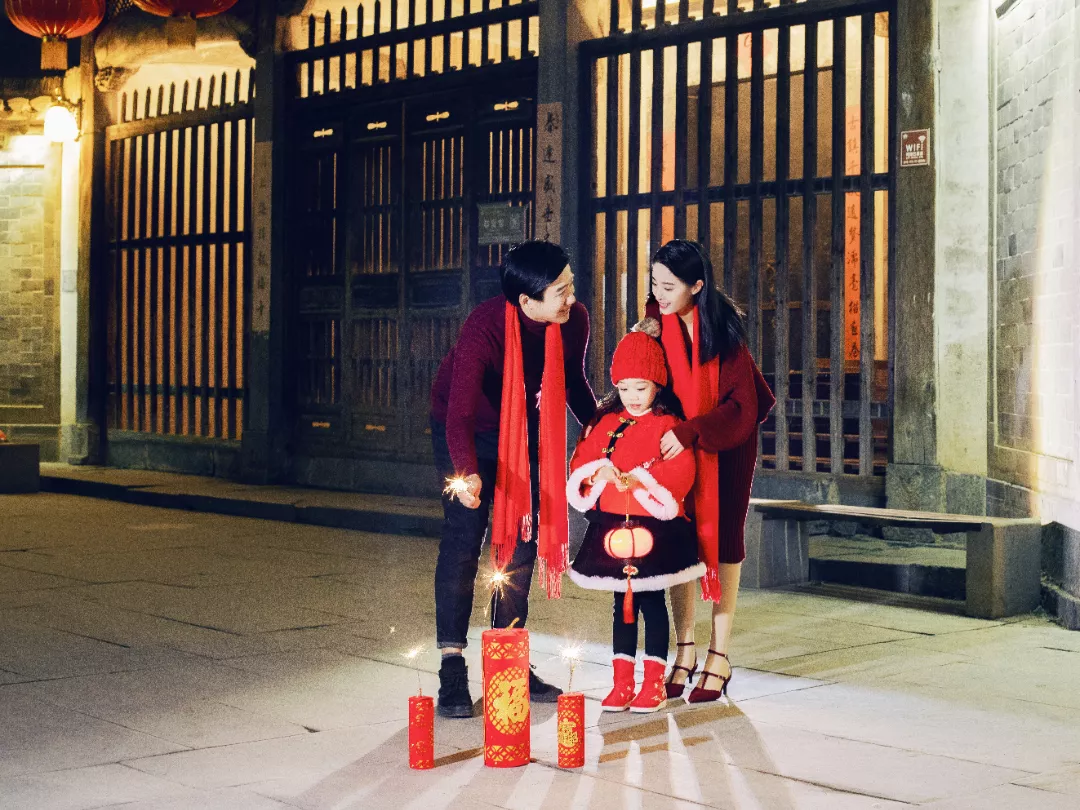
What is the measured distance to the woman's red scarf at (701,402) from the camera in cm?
564

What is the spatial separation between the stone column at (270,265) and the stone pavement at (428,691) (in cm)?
509

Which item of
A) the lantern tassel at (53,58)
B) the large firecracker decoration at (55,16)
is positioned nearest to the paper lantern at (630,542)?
the large firecracker decoration at (55,16)

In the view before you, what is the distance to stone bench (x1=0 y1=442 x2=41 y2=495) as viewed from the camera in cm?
1422

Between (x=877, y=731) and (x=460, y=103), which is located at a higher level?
(x=460, y=103)

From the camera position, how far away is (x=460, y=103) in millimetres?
12727

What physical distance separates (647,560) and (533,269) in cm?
110

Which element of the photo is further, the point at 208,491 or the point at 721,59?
the point at 208,491

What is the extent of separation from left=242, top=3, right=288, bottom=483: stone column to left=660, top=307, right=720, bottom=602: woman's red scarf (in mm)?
8878

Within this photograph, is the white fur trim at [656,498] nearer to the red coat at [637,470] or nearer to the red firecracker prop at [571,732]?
the red coat at [637,470]

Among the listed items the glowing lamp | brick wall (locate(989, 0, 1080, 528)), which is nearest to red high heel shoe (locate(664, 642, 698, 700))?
brick wall (locate(989, 0, 1080, 528))

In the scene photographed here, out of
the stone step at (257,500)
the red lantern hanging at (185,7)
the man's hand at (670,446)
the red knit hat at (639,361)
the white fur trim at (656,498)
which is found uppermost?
the red lantern hanging at (185,7)

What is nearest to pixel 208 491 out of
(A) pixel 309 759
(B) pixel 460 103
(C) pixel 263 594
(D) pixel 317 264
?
(D) pixel 317 264

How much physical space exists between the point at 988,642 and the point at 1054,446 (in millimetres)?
1294

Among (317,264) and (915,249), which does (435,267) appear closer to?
(317,264)
